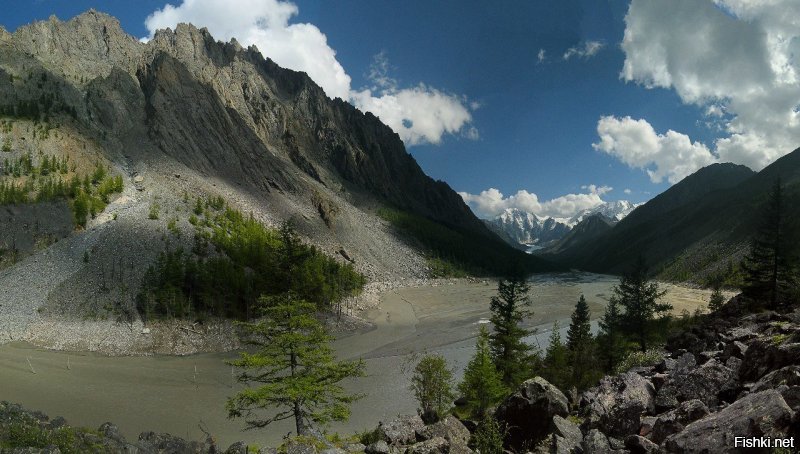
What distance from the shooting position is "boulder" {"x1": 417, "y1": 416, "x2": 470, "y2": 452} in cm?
1497

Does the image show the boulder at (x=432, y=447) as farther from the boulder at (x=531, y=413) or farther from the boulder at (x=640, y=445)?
the boulder at (x=640, y=445)

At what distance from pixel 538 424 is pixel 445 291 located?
117 meters

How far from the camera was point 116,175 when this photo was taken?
4186 inches

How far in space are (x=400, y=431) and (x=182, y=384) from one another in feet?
129

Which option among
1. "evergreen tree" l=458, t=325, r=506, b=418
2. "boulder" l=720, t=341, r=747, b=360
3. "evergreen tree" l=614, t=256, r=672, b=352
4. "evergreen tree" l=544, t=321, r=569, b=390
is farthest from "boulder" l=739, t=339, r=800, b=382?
"evergreen tree" l=614, t=256, r=672, b=352

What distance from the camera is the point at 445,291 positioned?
13100 cm

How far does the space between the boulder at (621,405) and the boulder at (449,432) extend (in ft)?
14.6

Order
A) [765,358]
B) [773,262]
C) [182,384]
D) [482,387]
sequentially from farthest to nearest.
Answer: [182,384], [773,262], [482,387], [765,358]

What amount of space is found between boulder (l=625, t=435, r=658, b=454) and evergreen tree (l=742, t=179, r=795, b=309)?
3439 centimetres

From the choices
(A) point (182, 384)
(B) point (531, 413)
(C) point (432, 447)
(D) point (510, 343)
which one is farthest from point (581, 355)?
(A) point (182, 384)

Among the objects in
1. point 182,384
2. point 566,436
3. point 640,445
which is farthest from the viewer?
point 182,384

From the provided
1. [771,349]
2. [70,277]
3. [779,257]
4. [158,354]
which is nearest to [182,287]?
[158,354]

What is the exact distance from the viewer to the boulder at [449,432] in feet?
49.1

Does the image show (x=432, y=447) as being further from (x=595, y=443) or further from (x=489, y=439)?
(x=595, y=443)
